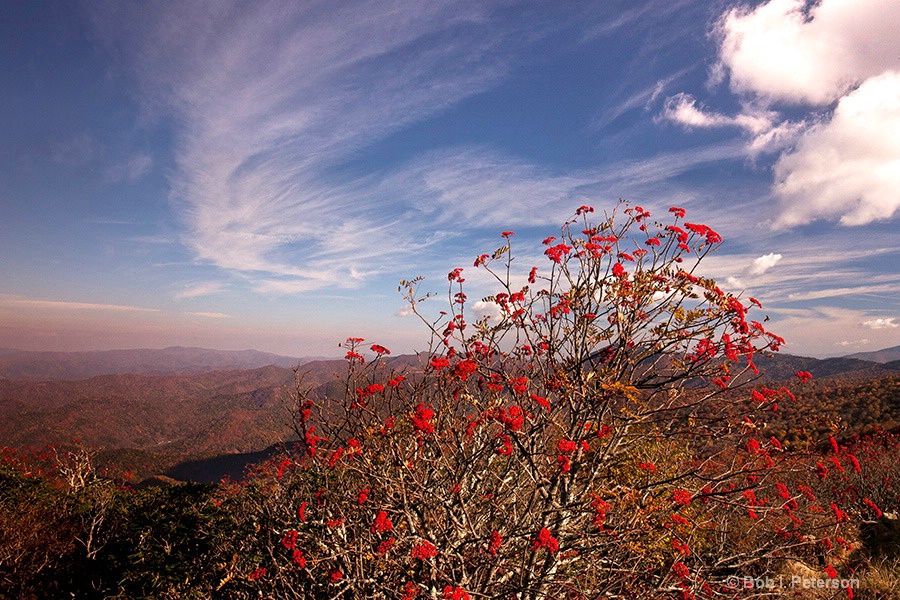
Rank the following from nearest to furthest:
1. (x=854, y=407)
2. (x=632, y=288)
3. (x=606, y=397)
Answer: (x=606, y=397) < (x=632, y=288) < (x=854, y=407)

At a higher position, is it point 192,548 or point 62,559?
point 192,548

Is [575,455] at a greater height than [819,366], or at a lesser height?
greater

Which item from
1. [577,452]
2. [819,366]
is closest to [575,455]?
[577,452]

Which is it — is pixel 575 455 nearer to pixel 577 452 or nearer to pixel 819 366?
pixel 577 452

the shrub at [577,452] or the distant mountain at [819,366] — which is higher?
the shrub at [577,452]

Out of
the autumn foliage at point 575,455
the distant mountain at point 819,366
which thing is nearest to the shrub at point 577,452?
the autumn foliage at point 575,455

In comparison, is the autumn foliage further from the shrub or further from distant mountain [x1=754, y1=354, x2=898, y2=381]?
distant mountain [x1=754, y1=354, x2=898, y2=381]

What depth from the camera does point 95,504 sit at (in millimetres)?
12766

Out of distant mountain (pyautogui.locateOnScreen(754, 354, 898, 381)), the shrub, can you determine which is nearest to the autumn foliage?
the shrub

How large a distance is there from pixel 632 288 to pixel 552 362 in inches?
54.3

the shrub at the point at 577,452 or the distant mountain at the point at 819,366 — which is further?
the distant mountain at the point at 819,366

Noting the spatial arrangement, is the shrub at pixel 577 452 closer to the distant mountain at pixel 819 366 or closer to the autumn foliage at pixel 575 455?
the autumn foliage at pixel 575 455

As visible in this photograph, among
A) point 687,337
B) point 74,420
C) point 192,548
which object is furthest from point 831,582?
point 74,420

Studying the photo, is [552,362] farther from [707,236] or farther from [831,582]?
[831,582]
